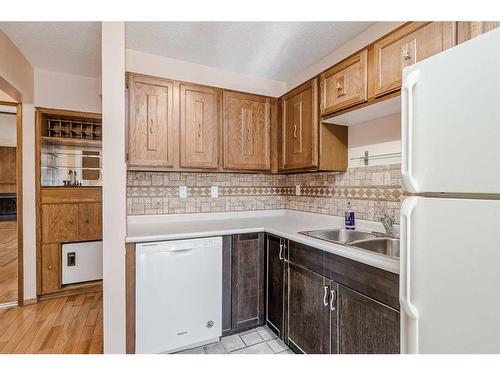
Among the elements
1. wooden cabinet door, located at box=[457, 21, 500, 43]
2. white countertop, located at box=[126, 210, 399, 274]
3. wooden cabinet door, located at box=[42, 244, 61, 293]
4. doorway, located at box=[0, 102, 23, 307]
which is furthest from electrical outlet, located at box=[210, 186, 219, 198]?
wooden cabinet door, located at box=[457, 21, 500, 43]

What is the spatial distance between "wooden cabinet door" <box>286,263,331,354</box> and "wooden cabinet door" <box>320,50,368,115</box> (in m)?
1.19

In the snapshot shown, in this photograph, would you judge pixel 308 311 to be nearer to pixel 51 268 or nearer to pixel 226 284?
pixel 226 284

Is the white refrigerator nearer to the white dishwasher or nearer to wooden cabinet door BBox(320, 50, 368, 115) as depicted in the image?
wooden cabinet door BBox(320, 50, 368, 115)

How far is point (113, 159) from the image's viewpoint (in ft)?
5.40

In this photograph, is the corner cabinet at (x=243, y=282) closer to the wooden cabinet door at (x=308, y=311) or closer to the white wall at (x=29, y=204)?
the wooden cabinet door at (x=308, y=311)

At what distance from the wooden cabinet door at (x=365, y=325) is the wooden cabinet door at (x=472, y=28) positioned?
1257mm

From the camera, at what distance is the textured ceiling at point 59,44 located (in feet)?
6.54

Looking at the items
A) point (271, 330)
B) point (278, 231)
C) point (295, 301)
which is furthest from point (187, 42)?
point (271, 330)

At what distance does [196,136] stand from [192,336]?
1569 millimetres

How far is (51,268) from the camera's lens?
9.42 feet

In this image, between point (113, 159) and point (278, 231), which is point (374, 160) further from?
point (113, 159)

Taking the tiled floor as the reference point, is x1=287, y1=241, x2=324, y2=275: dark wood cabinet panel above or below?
above

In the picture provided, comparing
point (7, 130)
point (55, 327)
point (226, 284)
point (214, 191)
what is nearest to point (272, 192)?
point (214, 191)

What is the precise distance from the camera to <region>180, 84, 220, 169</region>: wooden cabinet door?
221cm
